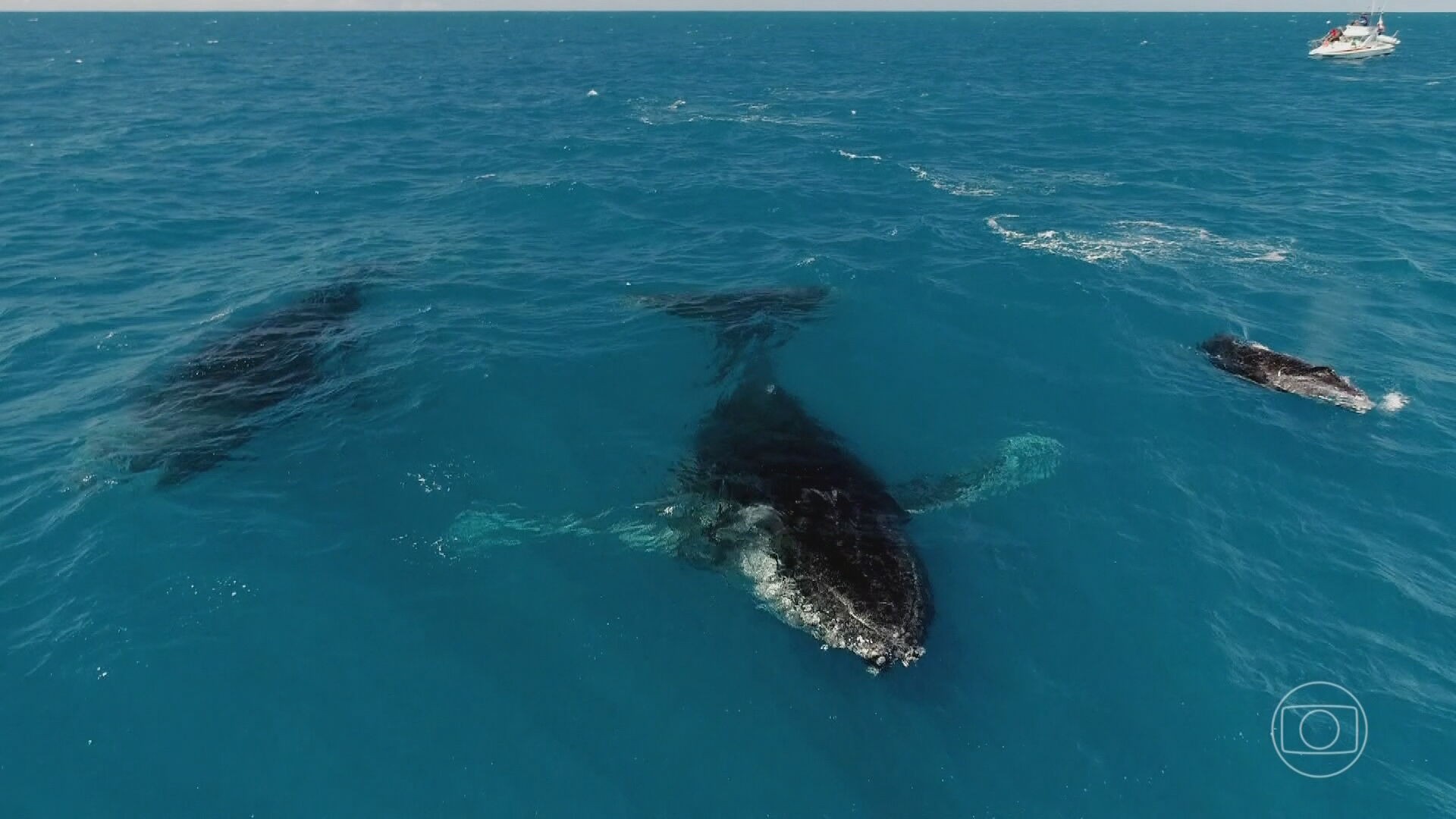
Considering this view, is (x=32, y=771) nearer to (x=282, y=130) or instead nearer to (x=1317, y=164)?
(x=282, y=130)

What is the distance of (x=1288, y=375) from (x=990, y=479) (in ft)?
63.2

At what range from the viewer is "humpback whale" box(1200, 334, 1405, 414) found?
125ft

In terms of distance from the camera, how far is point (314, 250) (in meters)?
56.1

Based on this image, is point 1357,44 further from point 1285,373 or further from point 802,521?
point 802,521

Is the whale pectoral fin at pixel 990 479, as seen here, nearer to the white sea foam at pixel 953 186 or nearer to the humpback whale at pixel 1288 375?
the humpback whale at pixel 1288 375

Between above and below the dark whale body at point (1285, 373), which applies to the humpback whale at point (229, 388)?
above

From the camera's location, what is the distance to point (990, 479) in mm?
33844

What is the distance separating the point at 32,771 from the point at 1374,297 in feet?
231

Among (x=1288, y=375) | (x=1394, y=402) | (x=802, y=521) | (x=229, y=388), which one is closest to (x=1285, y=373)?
(x=1288, y=375)

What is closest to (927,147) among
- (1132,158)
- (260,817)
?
(1132,158)

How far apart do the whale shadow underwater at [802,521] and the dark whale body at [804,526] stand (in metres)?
0.05

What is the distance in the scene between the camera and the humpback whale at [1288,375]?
3816 cm

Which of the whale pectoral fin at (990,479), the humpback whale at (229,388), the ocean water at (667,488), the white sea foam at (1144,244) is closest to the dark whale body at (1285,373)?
the ocean water at (667,488)

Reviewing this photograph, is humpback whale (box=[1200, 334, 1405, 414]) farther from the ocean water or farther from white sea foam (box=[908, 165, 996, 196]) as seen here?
white sea foam (box=[908, 165, 996, 196])
